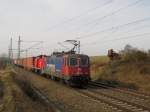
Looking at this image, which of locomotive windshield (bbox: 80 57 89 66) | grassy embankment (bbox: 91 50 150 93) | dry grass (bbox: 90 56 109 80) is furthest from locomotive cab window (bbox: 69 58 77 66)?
dry grass (bbox: 90 56 109 80)

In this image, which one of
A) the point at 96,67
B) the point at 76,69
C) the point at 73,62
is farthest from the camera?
the point at 96,67

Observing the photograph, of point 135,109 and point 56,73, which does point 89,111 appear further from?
point 56,73

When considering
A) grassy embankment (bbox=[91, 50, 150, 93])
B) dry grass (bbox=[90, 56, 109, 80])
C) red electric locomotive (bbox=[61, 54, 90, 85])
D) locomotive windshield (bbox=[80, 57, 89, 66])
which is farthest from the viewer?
dry grass (bbox=[90, 56, 109, 80])

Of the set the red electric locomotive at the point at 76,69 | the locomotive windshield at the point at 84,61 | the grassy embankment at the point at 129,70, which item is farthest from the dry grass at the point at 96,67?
the red electric locomotive at the point at 76,69

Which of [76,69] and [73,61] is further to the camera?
[73,61]

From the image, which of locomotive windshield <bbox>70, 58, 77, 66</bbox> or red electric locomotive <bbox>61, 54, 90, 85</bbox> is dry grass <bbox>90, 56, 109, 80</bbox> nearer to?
red electric locomotive <bbox>61, 54, 90, 85</bbox>

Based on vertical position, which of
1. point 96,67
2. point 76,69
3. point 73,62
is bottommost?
point 76,69

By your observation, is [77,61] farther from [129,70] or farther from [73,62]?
[129,70]

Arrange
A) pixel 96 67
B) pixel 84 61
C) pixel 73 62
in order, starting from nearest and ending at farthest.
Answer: pixel 73 62, pixel 84 61, pixel 96 67

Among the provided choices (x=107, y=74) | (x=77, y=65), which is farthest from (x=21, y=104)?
(x=107, y=74)

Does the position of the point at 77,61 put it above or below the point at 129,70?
above

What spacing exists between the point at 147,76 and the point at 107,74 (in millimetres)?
8574

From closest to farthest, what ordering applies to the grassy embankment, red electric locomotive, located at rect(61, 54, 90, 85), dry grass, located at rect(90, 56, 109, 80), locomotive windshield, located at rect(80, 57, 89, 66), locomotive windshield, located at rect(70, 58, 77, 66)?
red electric locomotive, located at rect(61, 54, 90, 85) → locomotive windshield, located at rect(70, 58, 77, 66) → locomotive windshield, located at rect(80, 57, 89, 66) → the grassy embankment → dry grass, located at rect(90, 56, 109, 80)

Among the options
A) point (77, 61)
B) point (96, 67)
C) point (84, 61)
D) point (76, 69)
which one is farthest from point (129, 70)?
point (96, 67)
